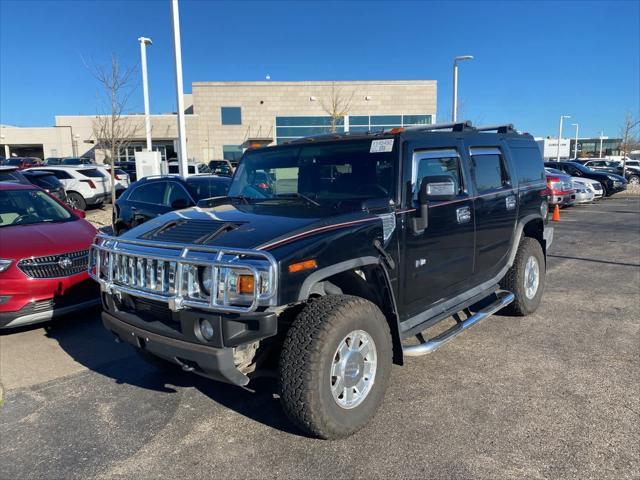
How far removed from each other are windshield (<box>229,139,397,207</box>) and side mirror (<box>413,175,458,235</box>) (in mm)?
243

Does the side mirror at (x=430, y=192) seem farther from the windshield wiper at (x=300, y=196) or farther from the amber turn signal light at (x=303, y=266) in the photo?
the amber turn signal light at (x=303, y=266)

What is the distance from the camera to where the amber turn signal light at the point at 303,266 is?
289 cm

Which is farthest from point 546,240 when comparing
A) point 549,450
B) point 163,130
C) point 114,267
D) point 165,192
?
point 163,130

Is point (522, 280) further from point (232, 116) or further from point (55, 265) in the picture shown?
point (232, 116)

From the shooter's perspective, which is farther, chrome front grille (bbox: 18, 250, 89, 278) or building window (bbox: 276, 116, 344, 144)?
building window (bbox: 276, 116, 344, 144)

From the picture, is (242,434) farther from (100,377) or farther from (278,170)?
(278,170)

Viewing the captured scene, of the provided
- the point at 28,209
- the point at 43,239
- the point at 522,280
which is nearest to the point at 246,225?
the point at 43,239

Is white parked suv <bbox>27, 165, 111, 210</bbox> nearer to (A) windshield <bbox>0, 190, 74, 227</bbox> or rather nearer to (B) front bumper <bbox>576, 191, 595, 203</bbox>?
(A) windshield <bbox>0, 190, 74, 227</bbox>

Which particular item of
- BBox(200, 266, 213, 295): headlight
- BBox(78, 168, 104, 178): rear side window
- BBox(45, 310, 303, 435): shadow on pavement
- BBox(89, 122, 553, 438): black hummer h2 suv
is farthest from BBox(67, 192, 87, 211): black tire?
BBox(200, 266, 213, 295): headlight

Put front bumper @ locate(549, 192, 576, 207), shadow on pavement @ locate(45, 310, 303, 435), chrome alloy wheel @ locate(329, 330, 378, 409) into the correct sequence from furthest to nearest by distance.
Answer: front bumper @ locate(549, 192, 576, 207) < shadow on pavement @ locate(45, 310, 303, 435) < chrome alloy wheel @ locate(329, 330, 378, 409)

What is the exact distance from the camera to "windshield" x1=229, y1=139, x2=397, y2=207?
387cm

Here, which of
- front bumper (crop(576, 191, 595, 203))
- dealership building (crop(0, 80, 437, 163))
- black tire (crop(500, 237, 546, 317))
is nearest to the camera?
black tire (crop(500, 237, 546, 317))

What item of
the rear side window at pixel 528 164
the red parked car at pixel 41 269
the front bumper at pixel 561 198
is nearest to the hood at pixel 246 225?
the red parked car at pixel 41 269

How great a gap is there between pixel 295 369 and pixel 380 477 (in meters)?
0.78
